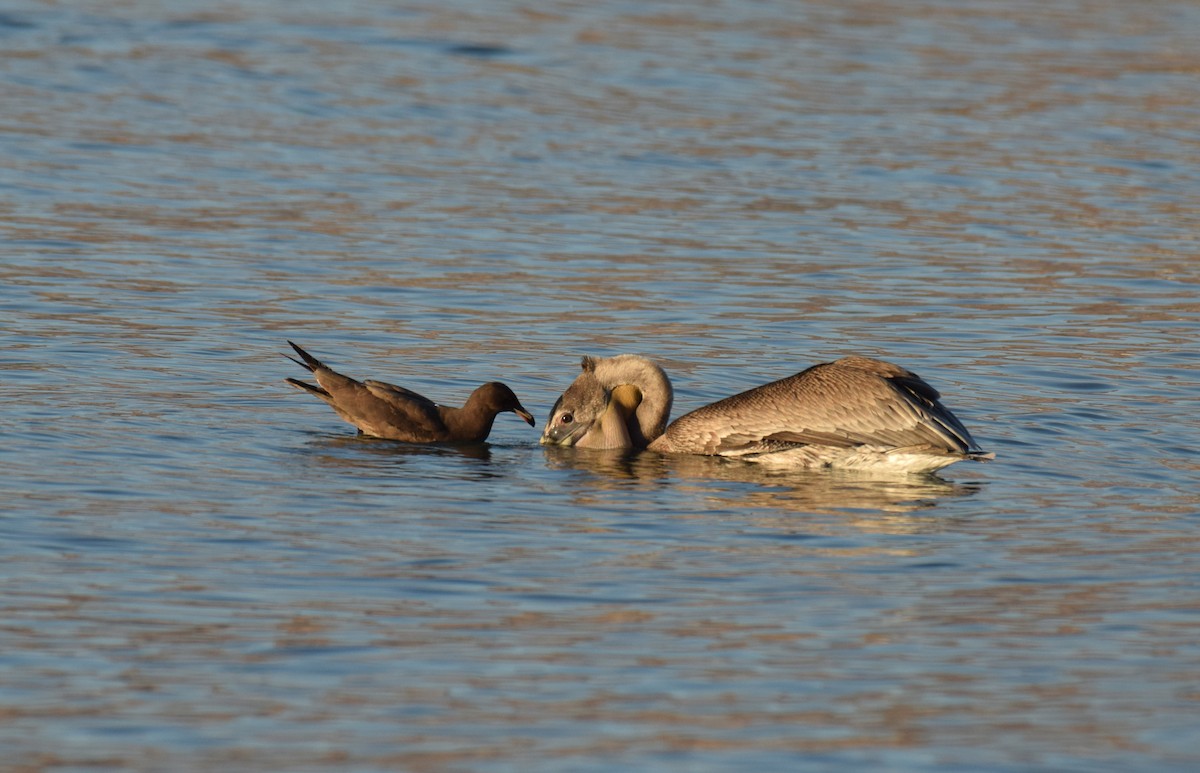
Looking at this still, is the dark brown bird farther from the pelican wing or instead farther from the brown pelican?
the pelican wing

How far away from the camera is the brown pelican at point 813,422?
1095cm

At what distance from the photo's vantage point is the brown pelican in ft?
35.9

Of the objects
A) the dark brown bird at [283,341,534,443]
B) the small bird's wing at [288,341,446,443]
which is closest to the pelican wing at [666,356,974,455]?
the dark brown bird at [283,341,534,443]

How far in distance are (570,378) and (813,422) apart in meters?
2.59

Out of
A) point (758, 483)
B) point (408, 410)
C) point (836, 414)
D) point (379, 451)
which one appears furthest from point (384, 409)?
point (836, 414)

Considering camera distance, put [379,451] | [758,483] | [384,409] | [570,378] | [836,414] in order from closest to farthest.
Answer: [758,483], [836,414], [379,451], [384,409], [570,378]

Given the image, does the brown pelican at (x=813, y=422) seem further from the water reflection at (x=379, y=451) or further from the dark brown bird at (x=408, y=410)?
the water reflection at (x=379, y=451)

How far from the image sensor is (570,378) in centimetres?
1350

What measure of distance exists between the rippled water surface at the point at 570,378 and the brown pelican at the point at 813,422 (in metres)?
0.19

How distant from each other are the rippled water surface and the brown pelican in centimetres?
19

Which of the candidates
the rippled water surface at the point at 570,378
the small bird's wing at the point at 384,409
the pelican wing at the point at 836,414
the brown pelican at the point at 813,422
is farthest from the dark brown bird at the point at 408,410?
the pelican wing at the point at 836,414

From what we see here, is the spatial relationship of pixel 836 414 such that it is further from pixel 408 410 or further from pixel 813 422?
pixel 408 410

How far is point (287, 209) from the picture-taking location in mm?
18469

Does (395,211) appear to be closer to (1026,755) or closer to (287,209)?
(287,209)
